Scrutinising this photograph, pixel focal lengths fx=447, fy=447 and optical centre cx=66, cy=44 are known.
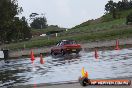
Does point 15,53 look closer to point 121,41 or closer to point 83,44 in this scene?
point 83,44

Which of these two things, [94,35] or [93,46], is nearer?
[93,46]

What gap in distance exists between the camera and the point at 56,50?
152ft

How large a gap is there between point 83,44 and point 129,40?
6.48m

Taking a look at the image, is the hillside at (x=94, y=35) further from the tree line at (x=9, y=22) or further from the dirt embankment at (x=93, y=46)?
the tree line at (x=9, y=22)

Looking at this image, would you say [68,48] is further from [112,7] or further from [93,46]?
[112,7]

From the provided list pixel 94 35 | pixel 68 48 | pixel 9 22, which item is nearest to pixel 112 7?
pixel 9 22

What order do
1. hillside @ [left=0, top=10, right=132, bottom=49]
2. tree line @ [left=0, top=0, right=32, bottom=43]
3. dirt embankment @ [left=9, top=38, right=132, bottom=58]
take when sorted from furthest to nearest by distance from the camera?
tree line @ [left=0, top=0, right=32, bottom=43] < hillside @ [left=0, top=10, right=132, bottom=49] < dirt embankment @ [left=9, top=38, right=132, bottom=58]

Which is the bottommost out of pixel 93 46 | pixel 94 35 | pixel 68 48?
pixel 93 46

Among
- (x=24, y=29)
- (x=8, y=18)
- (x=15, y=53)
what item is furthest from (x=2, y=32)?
(x=15, y=53)

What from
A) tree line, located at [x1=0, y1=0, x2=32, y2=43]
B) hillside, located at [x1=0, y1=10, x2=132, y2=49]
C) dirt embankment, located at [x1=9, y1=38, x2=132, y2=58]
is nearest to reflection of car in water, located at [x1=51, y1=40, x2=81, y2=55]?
dirt embankment, located at [x1=9, y1=38, x2=132, y2=58]

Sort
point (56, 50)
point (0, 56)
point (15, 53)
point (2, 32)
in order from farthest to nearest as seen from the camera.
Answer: point (2, 32) < point (15, 53) < point (0, 56) < point (56, 50)

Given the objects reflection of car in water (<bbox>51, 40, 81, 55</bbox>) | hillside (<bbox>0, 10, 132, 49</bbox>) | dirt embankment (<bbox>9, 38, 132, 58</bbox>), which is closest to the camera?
reflection of car in water (<bbox>51, 40, 81, 55</bbox>)

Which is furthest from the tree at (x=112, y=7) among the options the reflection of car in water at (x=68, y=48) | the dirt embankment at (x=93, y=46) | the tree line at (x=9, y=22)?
the reflection of car in water at (x=68, y=48)

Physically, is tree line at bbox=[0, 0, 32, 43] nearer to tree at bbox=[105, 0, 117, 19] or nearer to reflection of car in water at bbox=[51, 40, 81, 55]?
tree at bbox=[105, 0, 117, 19]
